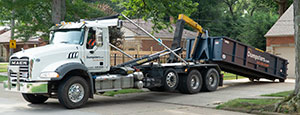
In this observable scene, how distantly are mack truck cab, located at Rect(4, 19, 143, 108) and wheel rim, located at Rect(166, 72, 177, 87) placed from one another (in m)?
1.82

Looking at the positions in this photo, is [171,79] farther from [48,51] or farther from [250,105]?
[48,51]

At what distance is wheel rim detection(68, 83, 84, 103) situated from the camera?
1151 centimetres

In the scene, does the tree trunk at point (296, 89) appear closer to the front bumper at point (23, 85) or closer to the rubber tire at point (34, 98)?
the front bumper at point (23, 85)

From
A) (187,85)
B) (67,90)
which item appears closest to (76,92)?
(67,90)

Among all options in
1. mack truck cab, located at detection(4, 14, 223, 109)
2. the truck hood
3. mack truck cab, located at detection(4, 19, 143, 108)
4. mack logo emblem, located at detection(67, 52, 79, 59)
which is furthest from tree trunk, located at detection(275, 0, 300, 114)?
the truck hood

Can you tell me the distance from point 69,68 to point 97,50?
57.1 inches

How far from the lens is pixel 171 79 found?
14789 millimetres

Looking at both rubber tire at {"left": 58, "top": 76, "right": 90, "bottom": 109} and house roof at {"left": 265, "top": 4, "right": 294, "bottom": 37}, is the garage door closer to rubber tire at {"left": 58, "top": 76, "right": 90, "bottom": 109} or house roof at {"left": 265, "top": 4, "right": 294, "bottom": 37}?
house roof at {"left": 265, "top": 4, "right": 294, "bottom": 37}

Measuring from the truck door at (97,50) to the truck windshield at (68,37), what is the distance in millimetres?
279

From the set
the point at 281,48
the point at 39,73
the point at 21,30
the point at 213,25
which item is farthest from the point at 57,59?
the point at 213,25

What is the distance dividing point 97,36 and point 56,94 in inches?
87.6

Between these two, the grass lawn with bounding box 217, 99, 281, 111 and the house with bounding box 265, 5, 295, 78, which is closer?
the grass lawn with bounding box 217, 99, 281, 111

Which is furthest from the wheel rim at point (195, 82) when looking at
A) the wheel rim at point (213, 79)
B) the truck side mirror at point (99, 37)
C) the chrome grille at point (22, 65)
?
the chrome grille at point (22, 65)

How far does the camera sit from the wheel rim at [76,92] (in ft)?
37.8
